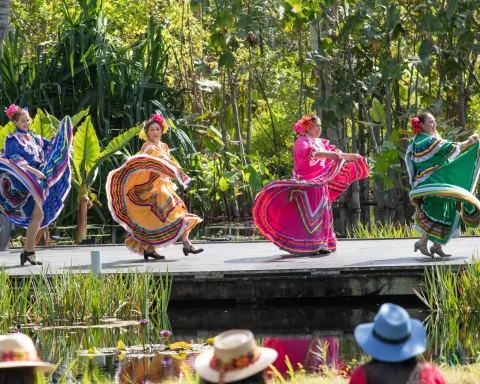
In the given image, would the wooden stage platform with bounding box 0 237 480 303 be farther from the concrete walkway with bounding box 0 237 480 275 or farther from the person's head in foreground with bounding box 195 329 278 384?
the person's head in foreground with bounding box 195 329 278 384

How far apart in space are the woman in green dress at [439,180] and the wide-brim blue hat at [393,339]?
6363 millimetres

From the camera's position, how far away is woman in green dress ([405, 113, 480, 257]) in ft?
31.6

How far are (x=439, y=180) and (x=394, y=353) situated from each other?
6633 millimetres

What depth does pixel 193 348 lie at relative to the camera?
7.11m

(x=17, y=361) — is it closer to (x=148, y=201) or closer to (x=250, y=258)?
(x=148, y=201)

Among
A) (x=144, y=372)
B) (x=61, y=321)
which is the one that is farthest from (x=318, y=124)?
(x=144, y=372)

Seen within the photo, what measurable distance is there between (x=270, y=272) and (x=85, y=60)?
8262 millimetres

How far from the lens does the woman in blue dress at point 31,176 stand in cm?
1007

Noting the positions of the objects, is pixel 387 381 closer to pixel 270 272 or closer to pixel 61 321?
pixel 61 321

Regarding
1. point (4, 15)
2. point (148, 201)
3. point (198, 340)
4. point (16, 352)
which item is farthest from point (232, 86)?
point (16, 352)

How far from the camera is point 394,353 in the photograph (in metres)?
3.25

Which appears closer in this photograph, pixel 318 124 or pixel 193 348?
pixel 193 348

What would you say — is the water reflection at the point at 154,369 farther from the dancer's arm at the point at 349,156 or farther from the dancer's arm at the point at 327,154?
the dancer's arm at the point at 349,156

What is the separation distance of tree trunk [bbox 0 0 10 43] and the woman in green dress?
21.1 ft
